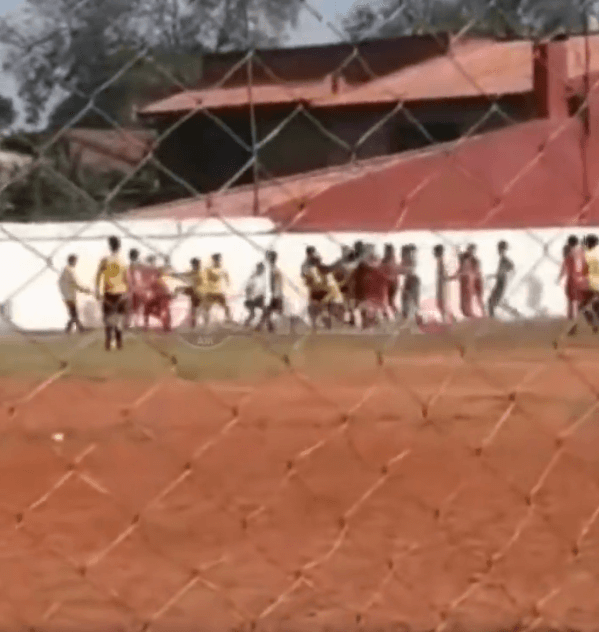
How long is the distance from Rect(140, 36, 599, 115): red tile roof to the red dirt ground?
20 cm

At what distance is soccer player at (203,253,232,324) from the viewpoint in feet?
4.18

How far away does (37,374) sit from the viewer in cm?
494

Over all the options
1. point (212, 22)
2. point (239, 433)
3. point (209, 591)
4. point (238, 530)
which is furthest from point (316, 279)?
point (239, 433)

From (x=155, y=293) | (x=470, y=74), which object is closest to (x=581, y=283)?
(x=155, y=293)

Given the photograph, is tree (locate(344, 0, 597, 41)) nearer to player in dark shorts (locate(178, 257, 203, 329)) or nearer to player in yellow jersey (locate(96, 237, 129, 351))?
player in yellow jersey (locate(96, 237, 129, 351))

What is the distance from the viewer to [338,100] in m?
0.98

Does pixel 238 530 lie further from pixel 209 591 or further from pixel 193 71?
pixel 193 71

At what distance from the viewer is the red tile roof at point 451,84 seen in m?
0.85

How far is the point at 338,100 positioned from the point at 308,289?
1.90ft

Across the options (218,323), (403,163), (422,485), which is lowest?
(422,485)

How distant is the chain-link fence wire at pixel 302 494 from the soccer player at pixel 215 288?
0.08 m

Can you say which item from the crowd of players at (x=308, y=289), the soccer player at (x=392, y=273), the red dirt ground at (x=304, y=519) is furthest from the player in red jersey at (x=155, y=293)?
the soccer player at (x=392, y=273)

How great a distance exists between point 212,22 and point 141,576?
1031 mm

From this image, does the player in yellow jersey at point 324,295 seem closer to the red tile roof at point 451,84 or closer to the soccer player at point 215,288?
the soccer player at point 215,288
